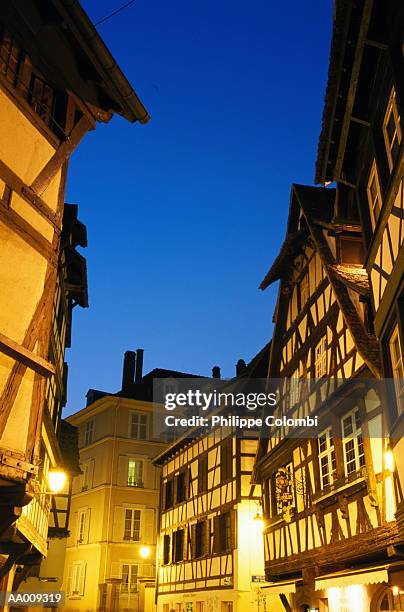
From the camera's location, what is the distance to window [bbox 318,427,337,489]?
13312 mm

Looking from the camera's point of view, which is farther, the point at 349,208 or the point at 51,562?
the point at 51,562

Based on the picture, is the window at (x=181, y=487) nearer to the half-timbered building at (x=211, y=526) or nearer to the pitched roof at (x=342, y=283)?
the half-timbered building at (x=211, y=526)

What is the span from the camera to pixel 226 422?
78.4ft

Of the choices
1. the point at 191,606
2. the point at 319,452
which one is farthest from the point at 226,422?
the point at 319,452

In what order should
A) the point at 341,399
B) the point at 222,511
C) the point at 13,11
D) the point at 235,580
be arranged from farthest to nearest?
the point at 222,511, the point at 235,580, the point at 341,399, the point at 13,11

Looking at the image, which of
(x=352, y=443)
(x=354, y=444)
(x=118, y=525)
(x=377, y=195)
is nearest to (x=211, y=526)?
(x=118, y=525)

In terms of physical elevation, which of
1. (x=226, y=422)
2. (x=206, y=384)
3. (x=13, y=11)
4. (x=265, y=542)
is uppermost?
(x=206, y=384)

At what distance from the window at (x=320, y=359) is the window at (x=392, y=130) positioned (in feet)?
20.6

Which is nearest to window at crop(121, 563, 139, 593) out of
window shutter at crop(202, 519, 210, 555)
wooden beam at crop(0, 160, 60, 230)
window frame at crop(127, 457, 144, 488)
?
window frame at crop(127, 457, 144, 488)

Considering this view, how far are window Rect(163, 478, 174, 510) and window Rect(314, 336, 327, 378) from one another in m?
16.5

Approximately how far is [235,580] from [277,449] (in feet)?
22.0

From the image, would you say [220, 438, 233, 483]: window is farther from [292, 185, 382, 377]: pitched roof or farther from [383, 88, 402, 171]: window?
[383, 88, 402, 171]: window

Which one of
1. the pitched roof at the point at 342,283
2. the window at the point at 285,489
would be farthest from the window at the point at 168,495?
the pitched roof at the point at 342,283

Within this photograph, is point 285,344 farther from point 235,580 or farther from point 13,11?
point 13,11
